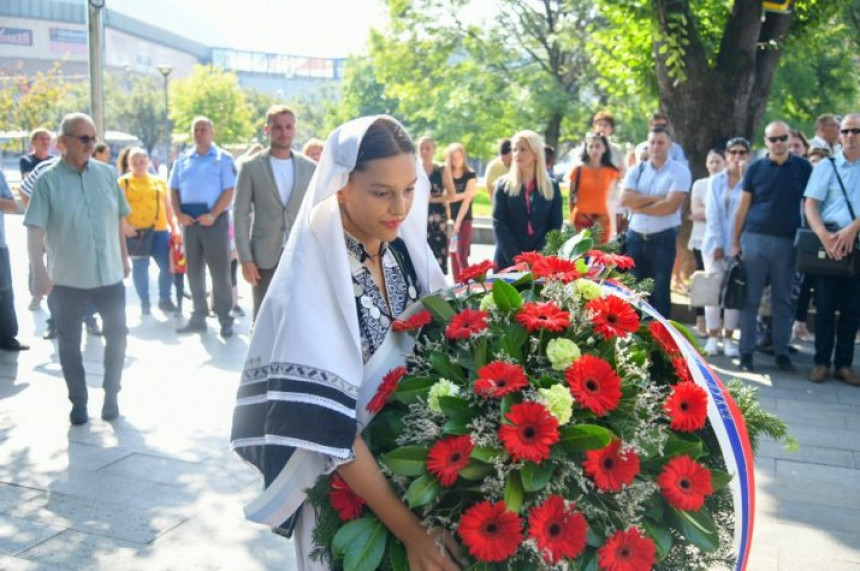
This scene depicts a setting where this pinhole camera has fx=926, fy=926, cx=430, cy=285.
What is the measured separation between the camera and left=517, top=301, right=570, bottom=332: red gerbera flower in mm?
2045

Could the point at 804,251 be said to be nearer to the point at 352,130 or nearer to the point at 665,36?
the point at 665,36

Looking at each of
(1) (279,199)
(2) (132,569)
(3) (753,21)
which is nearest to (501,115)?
(3) (753,21)

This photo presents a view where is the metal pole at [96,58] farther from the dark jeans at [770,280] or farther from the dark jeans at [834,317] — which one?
the dark jeans at [834,317]

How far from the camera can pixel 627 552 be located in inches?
75.2

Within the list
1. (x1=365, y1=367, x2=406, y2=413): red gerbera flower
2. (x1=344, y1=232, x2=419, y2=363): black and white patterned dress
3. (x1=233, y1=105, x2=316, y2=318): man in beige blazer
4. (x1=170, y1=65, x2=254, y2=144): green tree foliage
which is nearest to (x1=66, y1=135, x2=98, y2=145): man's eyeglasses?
(x1=233, y1=105, x2=316, y2=318): man in beige blazer

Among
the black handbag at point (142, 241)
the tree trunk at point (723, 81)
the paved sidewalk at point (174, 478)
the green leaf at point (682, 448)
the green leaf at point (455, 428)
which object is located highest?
the tree trunk at point (723, 81)

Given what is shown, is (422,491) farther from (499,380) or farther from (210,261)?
(210,261)

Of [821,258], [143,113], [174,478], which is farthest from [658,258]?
[143,113]

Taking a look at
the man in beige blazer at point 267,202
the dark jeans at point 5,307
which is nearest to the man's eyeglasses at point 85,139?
the man in beige blazer at point 267,202

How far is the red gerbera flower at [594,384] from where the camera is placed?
1941 mm

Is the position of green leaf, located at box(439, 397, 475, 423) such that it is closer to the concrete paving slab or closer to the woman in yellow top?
the concrete paving slab

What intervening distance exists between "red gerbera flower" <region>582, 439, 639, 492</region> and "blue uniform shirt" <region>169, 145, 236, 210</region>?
26.6 feet

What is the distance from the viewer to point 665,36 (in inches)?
419

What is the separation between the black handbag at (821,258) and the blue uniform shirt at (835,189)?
0.03 metres
